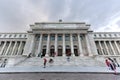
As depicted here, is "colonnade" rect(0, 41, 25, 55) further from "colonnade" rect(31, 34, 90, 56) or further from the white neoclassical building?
"colonnade" rect(31, 34, 90, 56)

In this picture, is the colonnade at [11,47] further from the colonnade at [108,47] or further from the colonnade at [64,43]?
the colonnade at [108,47]

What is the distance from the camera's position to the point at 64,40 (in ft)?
126

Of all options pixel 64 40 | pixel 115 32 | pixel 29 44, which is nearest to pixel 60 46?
pixel 64 40

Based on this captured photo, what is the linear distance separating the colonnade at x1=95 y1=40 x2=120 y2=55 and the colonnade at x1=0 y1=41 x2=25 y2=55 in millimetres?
31100

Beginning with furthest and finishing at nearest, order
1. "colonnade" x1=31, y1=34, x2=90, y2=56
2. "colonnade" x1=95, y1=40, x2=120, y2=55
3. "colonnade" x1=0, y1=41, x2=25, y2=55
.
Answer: "colonnade" x1=95, y1=40, x2=120, y2=55 → "colonnade" x1=0, y1=41, x2=25, y2=55 → "colonnade" x1=31, y1=34, x2=90, y2=56

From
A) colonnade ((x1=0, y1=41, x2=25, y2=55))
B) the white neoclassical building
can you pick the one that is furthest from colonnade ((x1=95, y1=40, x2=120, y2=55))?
colonnade ((x1=0, y1=41, x2=25, y2=55))

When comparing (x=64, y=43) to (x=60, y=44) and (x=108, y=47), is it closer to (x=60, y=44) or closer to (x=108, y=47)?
(x=60, y=44)

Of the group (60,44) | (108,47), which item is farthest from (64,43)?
(108,47)

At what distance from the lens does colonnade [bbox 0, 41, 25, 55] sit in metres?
42.8

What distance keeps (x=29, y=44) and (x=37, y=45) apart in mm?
2801

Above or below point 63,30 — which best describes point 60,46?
below

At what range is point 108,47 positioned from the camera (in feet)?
146

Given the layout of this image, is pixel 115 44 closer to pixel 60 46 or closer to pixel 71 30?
pixel 71 30

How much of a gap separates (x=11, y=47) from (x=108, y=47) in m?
39.1
